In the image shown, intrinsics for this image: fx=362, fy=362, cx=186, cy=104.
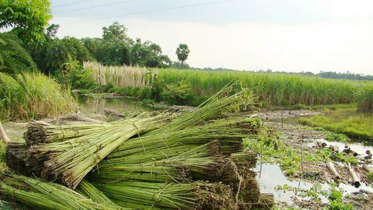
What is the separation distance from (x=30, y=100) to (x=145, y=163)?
5772 mm

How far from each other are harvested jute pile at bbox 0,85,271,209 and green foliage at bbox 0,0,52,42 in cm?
328

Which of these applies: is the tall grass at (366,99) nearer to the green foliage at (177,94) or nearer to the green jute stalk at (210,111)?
the green foliage at (177,94)

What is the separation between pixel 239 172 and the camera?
3.95 metres

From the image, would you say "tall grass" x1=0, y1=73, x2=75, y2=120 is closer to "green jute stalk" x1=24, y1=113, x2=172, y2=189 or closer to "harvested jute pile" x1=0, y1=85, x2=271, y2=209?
"harvested jute pile" x1=0, y1=85, x2=271, y2=209

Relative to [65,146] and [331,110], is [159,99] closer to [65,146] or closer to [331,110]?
[331,110]

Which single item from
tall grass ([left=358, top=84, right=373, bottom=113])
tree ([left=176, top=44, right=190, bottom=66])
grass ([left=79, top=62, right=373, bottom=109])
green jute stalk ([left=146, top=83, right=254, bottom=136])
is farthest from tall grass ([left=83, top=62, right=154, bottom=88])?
tree ([left=176, top=44, right=190, bottom=66])

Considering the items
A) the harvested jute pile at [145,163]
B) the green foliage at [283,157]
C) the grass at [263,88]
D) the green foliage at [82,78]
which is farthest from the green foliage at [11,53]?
the green foliage at [82,78]

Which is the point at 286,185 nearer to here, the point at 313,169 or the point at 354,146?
the point at 313,169

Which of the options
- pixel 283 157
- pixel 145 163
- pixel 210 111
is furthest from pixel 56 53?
pixel 145 163

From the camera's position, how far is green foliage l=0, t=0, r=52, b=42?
643 centimetres

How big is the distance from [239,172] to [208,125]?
64 cm

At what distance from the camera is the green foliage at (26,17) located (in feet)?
21.1

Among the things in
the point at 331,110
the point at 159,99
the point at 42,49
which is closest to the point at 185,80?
the point at 159,99

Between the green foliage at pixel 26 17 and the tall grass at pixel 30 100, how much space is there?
120cm
